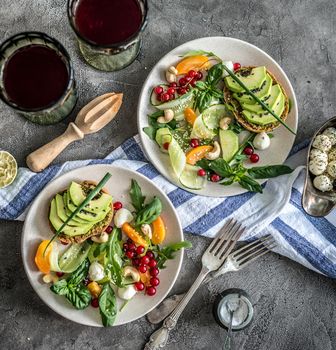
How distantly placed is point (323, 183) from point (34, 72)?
1224 mm

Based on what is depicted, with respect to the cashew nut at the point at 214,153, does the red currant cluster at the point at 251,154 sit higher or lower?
lower

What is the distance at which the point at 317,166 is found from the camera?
8.36 ft

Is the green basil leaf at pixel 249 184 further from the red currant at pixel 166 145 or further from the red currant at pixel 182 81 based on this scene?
the red currant at pixel 182 81

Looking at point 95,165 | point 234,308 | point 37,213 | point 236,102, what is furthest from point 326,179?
point 37,213

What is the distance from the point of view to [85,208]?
2.50 metres

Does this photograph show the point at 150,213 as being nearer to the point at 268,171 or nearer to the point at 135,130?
the point at 135,130

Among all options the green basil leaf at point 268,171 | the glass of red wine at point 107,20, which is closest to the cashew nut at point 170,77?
the glass of red wine at point 107,20

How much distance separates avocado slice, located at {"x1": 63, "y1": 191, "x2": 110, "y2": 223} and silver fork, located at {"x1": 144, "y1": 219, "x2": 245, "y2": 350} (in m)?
0.47

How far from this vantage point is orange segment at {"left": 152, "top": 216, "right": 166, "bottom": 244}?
2588 mm

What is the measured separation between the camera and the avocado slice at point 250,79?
102 inches

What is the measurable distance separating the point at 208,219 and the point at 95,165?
1.73ft

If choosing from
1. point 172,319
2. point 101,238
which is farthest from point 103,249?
point 172,319

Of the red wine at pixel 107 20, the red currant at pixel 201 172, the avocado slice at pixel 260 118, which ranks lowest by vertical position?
the red currant at pixel 201 172

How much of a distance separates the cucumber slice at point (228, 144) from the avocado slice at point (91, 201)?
516mm
